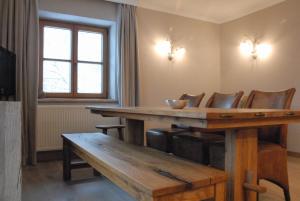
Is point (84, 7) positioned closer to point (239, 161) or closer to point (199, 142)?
point (199, 142)

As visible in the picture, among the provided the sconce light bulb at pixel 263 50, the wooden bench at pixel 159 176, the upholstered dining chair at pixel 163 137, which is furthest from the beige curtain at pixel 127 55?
the wooden bench at pixel 159 176

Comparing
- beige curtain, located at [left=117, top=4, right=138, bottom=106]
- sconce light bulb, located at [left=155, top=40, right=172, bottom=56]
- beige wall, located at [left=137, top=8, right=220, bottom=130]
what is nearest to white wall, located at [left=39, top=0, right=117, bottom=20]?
beige curtain, located at [left=117, top=4, right=138, bottom=106]

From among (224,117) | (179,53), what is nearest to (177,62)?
(179,53)

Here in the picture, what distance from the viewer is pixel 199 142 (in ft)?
7.63

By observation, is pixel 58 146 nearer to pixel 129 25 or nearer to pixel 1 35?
pixel 1 35

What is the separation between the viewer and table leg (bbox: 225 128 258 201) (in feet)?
5.06

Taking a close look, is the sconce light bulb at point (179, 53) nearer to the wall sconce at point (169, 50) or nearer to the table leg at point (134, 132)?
the wall sconce at point (169, 50)

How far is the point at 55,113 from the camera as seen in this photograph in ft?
12.3

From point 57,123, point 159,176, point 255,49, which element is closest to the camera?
point 159,176

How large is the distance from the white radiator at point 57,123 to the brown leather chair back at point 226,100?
194cm

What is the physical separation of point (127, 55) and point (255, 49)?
2.30 meters

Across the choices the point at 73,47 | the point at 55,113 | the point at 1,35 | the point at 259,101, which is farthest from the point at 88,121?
the point at 259,101

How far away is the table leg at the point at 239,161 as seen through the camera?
1.54 m

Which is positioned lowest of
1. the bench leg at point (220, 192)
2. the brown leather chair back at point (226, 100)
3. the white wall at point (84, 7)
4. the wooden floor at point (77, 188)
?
the wooden floor at point (77, 188)
